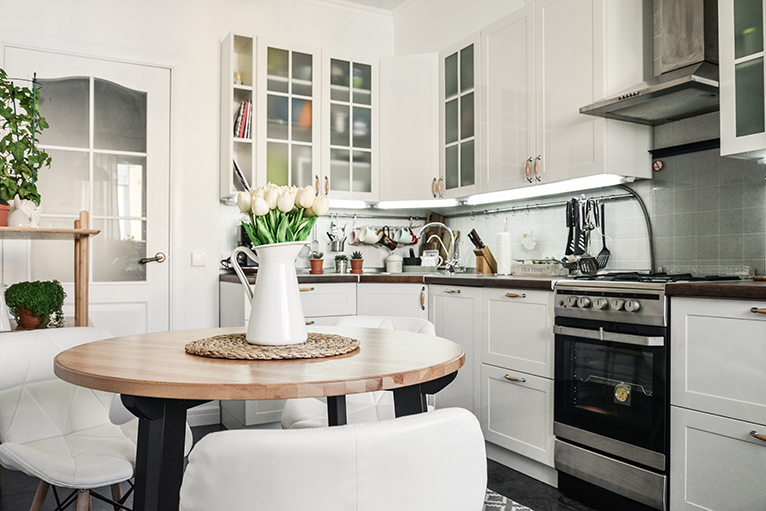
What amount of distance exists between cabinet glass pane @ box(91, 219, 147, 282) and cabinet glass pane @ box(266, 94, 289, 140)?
1.02 metres

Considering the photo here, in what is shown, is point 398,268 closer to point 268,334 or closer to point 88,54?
point 88,54

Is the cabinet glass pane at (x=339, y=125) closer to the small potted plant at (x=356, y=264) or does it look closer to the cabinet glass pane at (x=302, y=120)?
the cabinet glass pane at (x=302, y=120)

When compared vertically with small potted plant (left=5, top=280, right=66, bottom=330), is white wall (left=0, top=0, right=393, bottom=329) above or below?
above

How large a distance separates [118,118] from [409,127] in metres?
1.92

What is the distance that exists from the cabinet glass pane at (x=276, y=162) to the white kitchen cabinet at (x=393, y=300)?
3.00 feet

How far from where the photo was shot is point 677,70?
2.66 m

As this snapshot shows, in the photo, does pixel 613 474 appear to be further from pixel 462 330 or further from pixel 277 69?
pixel 277 69

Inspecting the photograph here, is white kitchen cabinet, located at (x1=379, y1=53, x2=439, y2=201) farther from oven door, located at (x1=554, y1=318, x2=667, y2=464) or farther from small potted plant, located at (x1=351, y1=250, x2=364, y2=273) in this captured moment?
oven door, located at (x1=554, y1=318, x2=667, y2=464)

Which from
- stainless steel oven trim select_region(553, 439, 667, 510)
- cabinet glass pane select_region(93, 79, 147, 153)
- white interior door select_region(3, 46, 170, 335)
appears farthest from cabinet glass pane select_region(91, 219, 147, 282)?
stainless steel oven trim select_region(553, 439, 667, 510)

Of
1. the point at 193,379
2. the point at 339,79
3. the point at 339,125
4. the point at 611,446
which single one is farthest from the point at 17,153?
the point at 611,446

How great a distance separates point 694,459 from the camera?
2023 millimetres

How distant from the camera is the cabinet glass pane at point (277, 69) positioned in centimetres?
375

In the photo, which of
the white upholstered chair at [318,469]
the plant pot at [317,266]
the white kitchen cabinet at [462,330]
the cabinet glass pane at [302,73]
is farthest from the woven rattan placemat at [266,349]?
the cabinet glass pane at [302,73]

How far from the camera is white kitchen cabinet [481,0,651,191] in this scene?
277cm
